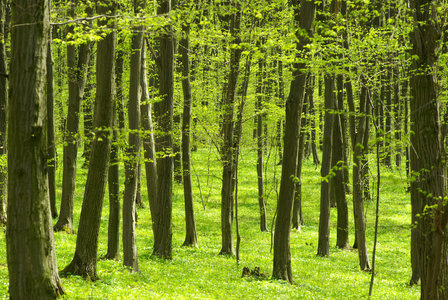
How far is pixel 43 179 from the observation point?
5602 millimetres

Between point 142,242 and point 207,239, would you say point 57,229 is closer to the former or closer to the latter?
point 142,242

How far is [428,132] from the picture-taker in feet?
23.0

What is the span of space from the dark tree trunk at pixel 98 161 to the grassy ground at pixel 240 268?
462mm

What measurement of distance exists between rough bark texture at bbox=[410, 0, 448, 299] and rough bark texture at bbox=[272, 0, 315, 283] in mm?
3903

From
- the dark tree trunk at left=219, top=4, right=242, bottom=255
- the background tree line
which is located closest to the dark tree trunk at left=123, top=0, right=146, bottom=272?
the background tree line

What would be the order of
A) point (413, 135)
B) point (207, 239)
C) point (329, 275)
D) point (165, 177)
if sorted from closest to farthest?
point (413, 135) → point (165, 177) → point (329, 275) → point (207, 239)

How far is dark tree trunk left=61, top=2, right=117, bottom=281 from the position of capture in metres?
8.55

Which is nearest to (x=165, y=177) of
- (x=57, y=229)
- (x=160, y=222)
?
(x=160, y=222)

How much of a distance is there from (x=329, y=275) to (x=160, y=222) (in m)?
5.84

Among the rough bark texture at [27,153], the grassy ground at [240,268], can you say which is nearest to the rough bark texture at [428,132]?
the grassy ground at [240,268]

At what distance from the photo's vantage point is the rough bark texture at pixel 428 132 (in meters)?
6.84

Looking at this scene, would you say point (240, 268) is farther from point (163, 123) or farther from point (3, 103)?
point (3, 103)

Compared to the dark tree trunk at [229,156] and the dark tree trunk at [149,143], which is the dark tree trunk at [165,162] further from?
the dark tree trunk at [229,156]

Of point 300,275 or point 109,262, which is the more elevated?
point 109,262
